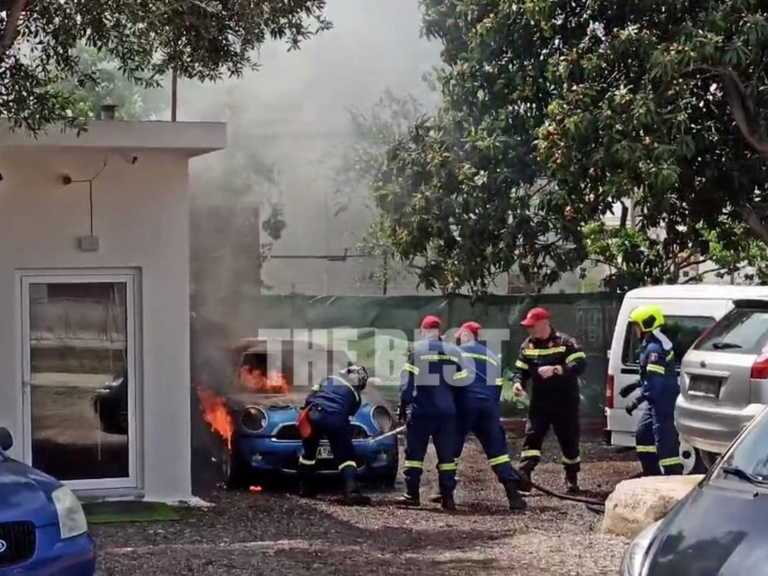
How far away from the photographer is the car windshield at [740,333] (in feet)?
31.5

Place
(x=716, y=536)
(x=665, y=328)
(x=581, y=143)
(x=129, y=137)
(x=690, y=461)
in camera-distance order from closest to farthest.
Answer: (x=716, y=536), (x=129, y=137), (x=690, y=461), (x=665, y=328), (x=581, y=143)

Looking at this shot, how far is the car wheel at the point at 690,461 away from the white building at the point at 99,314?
4.51 m

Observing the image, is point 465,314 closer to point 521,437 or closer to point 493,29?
point 521,437

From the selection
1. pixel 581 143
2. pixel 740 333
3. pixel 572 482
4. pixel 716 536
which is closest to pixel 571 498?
pixel 572 482

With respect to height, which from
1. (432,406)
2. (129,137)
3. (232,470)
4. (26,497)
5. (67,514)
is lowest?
(232,470)

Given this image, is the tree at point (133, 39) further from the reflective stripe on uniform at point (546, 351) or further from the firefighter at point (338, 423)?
the reflective stripe on uniform at point (546, 351)

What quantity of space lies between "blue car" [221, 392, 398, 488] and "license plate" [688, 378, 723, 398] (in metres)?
3.20

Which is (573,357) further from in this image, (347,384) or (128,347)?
(128,347)

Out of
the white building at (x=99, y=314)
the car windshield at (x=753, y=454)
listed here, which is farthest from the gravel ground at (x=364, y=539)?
the car windshield at (x=753, y=454)

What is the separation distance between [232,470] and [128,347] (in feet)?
5.72

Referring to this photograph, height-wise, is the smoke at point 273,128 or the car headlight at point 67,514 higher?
the smoke at point 273,128

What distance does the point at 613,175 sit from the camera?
1257 centimetres

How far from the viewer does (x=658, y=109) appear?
40.0 feet

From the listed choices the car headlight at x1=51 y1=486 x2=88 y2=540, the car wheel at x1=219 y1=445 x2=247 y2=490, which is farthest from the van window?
the car headlight at x1=51 y1=486 x2=88 y2=540
